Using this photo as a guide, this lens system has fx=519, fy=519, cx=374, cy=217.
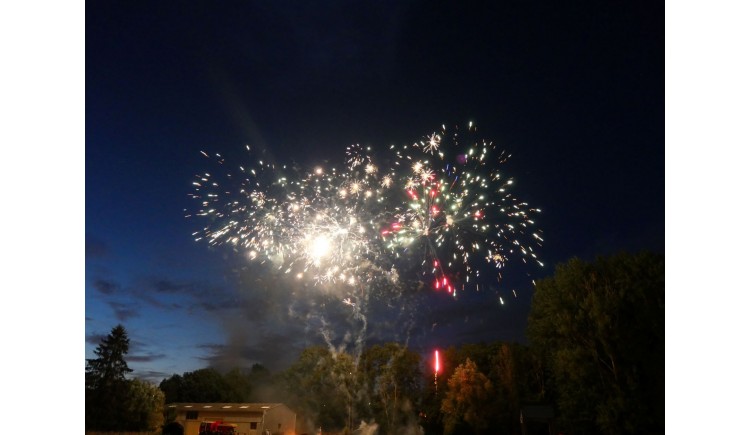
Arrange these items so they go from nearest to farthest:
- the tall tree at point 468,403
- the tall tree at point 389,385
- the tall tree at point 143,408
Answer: the tall tree at point 468,403 < the tall tree at point 143,408 < the tall tree at point 389,385

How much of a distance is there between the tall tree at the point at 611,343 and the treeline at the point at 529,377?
50mm

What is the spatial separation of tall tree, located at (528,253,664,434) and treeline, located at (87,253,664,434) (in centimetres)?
5

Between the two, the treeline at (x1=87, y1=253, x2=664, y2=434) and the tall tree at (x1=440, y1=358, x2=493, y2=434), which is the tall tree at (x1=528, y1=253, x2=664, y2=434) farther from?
the tall tree at (x1=440, y1=358, x2=493, y2=434)

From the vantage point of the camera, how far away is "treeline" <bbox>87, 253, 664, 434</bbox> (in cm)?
2498

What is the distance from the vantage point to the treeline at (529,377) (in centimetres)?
2498

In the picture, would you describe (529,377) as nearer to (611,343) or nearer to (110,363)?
(611,343)

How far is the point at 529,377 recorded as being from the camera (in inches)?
1545

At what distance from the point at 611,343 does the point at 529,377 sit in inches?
577

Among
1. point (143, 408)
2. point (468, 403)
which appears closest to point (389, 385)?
point (468, 403)

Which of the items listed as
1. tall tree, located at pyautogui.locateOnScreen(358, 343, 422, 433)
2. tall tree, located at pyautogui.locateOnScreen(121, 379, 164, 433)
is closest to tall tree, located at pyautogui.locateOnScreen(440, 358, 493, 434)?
tall tree, located at pyautogui.locateOnScreen(358, 343, 422, 433)

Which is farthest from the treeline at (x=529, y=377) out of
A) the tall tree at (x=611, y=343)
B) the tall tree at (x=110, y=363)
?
the tall tree at (x=110, y=363)

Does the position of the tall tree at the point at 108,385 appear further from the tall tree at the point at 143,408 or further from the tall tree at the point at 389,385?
the tall tree at the point at 389,385
